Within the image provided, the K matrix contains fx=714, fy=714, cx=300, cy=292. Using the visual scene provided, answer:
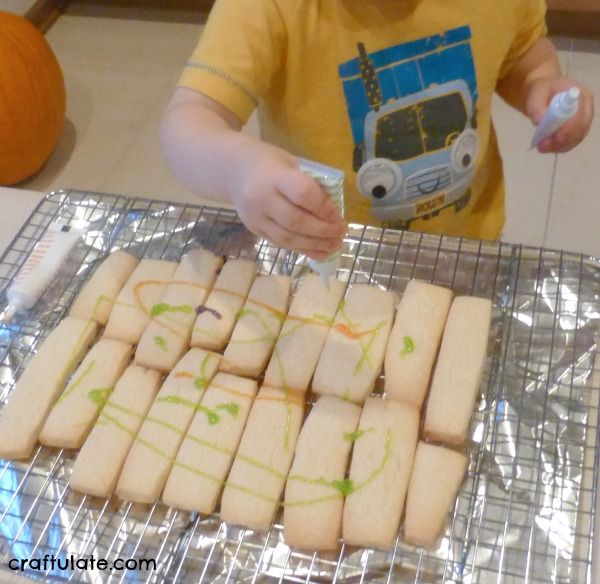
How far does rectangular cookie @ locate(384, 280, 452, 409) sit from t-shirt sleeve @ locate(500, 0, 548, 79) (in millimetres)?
321

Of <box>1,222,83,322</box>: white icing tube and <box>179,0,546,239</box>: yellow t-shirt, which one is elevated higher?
<box>179,0,546,239</box>: yellow t-shirt

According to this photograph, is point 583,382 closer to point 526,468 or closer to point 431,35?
point 526,468

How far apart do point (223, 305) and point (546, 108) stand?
0.41m

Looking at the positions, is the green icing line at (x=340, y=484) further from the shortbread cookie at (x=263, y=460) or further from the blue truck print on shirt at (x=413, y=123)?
the blue truck print on shirt at (x=413, y=123)

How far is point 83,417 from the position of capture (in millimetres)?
673

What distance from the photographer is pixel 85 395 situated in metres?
0.69

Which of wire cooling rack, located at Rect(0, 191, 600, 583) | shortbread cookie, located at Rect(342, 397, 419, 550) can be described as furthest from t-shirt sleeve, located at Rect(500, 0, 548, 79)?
shortbread cookie, located at Rect(342, 397, 419, 550)

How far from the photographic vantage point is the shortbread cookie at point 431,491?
0.58 m

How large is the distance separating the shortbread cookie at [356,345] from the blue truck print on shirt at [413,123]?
0.17 metres

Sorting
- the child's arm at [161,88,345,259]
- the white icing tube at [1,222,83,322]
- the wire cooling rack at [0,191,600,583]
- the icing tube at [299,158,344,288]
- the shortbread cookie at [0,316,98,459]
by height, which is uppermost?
the icing tube at [299,158,344,288]

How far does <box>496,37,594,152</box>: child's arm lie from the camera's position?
29.4 inches

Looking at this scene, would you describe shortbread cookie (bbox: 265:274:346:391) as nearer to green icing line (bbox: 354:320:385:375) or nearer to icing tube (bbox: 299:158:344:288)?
green icing line (bbox: 354:320:385:375)

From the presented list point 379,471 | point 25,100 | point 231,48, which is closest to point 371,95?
point 231,48

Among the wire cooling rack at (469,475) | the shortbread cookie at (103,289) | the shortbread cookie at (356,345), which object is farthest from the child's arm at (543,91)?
the shortbread cookie at (103,289)
